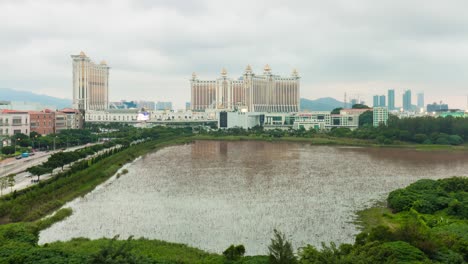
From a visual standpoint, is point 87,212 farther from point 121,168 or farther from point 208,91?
point 208,91

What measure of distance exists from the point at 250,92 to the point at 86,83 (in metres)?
26.7

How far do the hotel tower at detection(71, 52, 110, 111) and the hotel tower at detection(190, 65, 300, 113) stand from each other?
17.3 m

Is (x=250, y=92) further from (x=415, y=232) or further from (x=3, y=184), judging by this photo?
(x=415, y=232)

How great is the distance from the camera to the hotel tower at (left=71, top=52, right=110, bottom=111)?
68.7 meters

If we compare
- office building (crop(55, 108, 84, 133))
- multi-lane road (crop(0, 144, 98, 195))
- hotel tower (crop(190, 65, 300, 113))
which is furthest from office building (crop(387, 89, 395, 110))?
multi-lane road (crop(0, 144, 98, 195))

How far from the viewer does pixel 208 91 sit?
8162cm

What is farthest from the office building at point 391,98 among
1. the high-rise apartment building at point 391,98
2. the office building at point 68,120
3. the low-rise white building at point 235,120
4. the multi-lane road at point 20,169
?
the multi-lane road at point 20,169

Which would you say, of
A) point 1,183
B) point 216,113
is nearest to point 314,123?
point 216,113

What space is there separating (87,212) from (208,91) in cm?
6769

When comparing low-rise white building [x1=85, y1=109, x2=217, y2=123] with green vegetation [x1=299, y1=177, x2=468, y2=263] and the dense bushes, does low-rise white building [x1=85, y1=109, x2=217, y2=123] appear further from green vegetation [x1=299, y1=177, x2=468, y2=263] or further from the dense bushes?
green vegetation [x1=299, y1=177, x2=468, y2=263]

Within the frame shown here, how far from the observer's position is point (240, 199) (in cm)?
1645

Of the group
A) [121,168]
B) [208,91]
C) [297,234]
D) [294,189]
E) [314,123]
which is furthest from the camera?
[208,91]

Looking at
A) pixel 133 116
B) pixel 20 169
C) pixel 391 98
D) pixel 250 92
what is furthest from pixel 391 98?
pixel 20 169

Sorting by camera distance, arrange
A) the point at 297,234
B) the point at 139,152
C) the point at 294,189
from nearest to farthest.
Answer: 1. the point at 297,234
2. the point at 294,189
3. the point at 139,152
